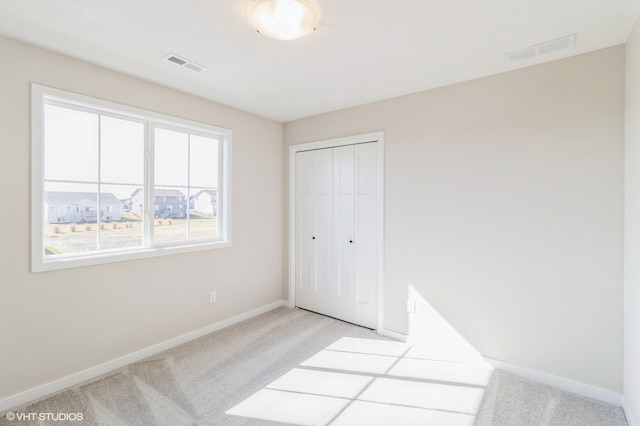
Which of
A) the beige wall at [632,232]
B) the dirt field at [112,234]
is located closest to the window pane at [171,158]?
the dirt field at [112,234]

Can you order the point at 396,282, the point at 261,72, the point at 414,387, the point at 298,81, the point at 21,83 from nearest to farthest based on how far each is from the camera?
the point at 21,83 → the point at 414,387 → the point at 261,72 → the point at 298,81 → the point at 396,282

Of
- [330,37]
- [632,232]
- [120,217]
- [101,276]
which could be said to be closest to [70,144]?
[120,217]

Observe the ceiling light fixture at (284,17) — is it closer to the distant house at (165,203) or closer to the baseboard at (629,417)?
the distant house at (165,203)

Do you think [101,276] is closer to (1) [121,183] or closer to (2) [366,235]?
(1) [121,183]

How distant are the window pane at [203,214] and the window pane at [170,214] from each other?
79 millimetres

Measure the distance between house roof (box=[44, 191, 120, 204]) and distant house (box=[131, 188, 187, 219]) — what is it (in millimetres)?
165

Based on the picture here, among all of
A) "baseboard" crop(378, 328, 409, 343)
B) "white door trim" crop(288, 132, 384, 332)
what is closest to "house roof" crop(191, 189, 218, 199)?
"white door trim" crop(288, 132, 384, 332)

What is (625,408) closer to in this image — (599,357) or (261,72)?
(599,357)

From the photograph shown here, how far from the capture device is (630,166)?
1.92m

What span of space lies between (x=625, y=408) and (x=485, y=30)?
264 centimetres

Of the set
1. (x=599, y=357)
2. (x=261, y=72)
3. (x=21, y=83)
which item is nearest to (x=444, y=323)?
(x=599, y=357)

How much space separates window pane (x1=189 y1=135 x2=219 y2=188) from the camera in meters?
3.19

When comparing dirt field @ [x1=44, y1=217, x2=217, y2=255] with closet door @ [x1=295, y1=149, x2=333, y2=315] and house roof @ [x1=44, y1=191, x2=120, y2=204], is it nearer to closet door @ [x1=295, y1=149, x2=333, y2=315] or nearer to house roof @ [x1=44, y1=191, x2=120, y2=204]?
house roof @ [x1=44, y1=191, x2=120, y2=204]

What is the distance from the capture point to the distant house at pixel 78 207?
2.27 metres
